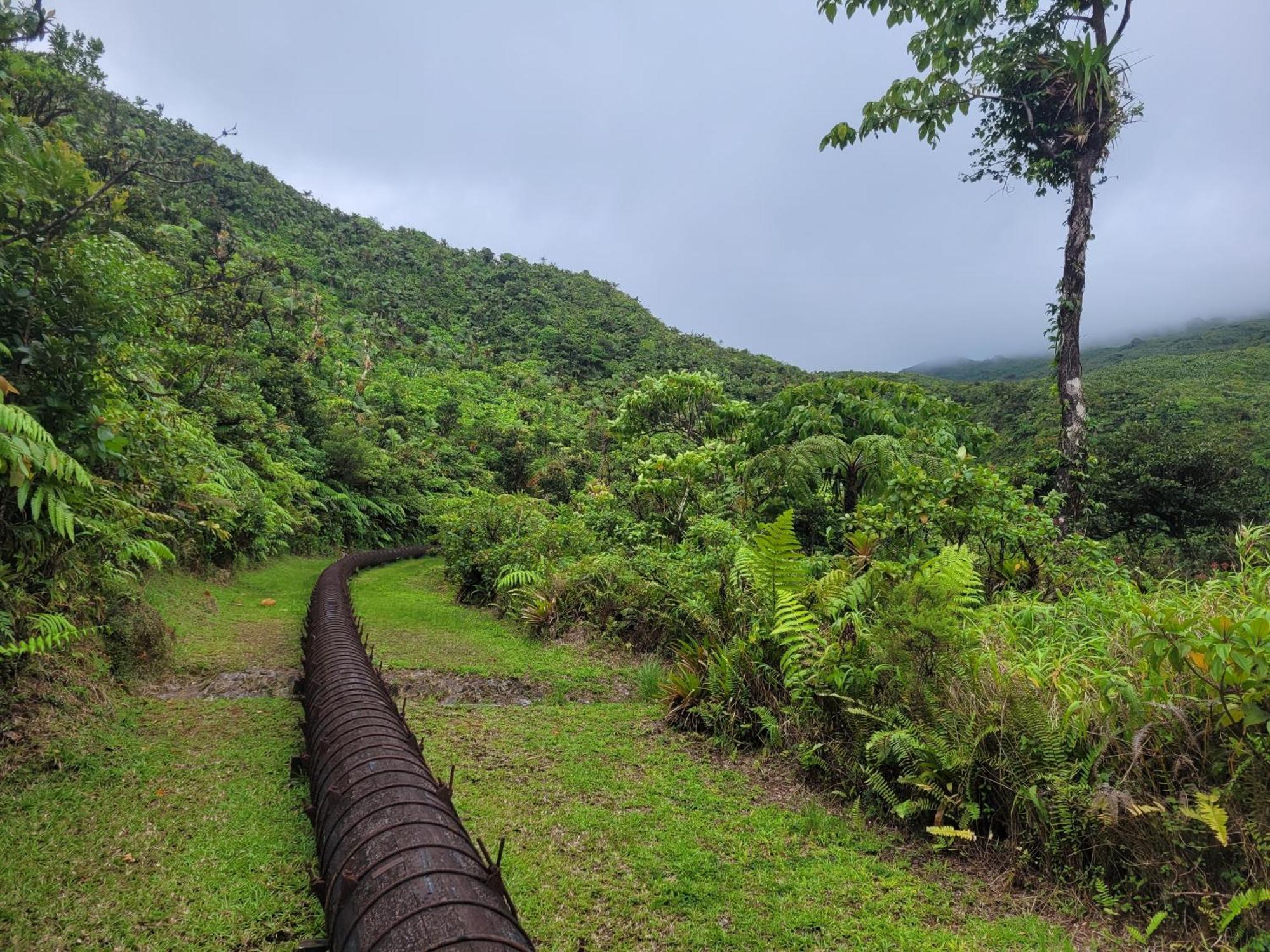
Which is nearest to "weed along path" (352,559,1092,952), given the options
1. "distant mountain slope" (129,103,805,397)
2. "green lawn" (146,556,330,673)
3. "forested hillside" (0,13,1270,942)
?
"forested hillside" (0,13,1270,942)

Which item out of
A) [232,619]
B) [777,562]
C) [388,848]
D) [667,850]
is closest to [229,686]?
[232,619]

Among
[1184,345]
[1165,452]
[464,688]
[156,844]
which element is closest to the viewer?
[156,844]

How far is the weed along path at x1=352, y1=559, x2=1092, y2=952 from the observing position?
258cm

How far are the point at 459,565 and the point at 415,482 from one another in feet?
36.1

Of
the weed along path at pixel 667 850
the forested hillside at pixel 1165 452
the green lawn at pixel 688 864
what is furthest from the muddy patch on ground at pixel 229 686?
the forested hillside at pixel 1165 452

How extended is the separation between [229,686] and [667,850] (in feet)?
14.4

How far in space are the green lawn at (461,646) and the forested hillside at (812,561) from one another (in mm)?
508

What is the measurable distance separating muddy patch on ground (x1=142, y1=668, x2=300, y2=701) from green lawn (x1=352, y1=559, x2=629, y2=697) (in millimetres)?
1100

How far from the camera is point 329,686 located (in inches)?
153

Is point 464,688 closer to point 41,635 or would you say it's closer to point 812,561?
point 41,635

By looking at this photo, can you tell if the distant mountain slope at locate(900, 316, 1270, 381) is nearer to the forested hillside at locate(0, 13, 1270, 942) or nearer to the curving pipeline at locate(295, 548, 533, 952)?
the forested hillside at locate(0, 13, 1270, 942)

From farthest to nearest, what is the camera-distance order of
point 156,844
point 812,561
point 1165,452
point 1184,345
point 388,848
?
point 1184,345, point 1165,452, point 812,561, point 156,844, point 388,848

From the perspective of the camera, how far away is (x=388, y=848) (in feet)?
7.52

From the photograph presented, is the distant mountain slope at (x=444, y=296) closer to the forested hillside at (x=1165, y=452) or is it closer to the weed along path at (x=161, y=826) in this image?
the forested hillside at (x=1165, y=452)
